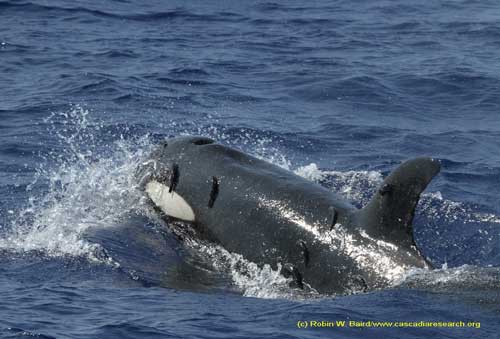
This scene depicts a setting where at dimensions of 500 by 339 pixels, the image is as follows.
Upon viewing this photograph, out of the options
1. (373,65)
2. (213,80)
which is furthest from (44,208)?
(373,65)

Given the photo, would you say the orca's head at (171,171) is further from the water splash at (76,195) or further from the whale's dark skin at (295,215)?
the water splash at (76,195)

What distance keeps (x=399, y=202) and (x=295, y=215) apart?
1898 millimetres

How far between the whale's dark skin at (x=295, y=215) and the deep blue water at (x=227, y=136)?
330 millimetres

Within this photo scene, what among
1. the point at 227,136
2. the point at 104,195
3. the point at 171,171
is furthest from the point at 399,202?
the point at 227,136

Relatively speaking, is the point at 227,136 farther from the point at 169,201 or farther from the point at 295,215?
the point at 295,215

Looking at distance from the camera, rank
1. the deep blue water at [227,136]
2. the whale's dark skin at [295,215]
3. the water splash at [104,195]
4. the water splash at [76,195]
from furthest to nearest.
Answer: the water splash at [76,195], the water splash at [104,195], the whale's dark skin at [295,215], the deep blue water at [227,136]

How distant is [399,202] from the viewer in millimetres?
12594

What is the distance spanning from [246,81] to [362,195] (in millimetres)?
9482

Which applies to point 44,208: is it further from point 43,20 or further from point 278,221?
point 43,20

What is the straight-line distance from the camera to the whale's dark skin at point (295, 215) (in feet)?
41.8

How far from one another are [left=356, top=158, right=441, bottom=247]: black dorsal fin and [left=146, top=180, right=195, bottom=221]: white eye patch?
3279 mm

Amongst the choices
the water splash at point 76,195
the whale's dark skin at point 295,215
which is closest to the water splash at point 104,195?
the water splash at point 76,195

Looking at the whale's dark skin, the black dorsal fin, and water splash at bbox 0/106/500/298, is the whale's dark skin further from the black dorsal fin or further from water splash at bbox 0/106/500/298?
water splash at bbox 0/106/500/298

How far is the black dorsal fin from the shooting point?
12.3 m
